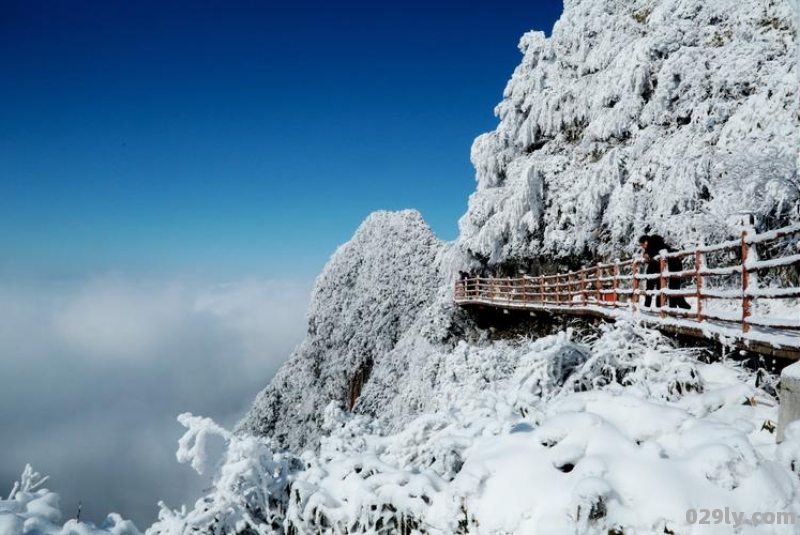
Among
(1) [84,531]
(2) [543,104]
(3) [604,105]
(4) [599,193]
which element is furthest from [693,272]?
(2) [543,104]

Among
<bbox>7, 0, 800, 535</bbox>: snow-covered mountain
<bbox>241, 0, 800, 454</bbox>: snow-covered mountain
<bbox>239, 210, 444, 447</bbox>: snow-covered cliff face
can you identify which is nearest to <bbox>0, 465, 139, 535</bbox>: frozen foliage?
<bbox>7, 0, 800, 535</bbox>: snow-covered mountain

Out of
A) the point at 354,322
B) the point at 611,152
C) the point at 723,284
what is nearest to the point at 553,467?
the point at 723,284

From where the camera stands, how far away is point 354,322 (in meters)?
38.6

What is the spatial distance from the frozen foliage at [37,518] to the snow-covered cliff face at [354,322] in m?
27.5

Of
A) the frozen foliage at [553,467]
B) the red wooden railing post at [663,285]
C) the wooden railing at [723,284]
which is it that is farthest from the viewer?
the red wooden railing post at [663,285]

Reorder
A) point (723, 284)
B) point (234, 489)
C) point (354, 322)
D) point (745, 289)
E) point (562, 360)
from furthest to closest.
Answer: point (354, 322)
point (723, 284)
point (562, 360)
point (745, 289)
point (234, 489)

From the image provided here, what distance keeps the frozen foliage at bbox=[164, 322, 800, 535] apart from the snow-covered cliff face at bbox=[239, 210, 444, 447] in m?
26.3

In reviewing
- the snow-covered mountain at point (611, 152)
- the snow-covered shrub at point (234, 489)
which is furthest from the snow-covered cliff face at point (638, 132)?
the snow-covered shrub at point (234, 489)

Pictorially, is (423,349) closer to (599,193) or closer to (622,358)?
(599,193)

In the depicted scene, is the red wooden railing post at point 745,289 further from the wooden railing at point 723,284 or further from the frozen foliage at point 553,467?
the frozen foliage at point 553,467

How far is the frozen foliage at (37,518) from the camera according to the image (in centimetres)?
358

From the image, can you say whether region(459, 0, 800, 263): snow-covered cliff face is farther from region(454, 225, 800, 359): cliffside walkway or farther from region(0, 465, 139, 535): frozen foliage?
region(0, 465, 139, 535): frozen foliage

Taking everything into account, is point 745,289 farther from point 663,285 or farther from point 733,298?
point 733,298

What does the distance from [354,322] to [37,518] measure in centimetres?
3498
